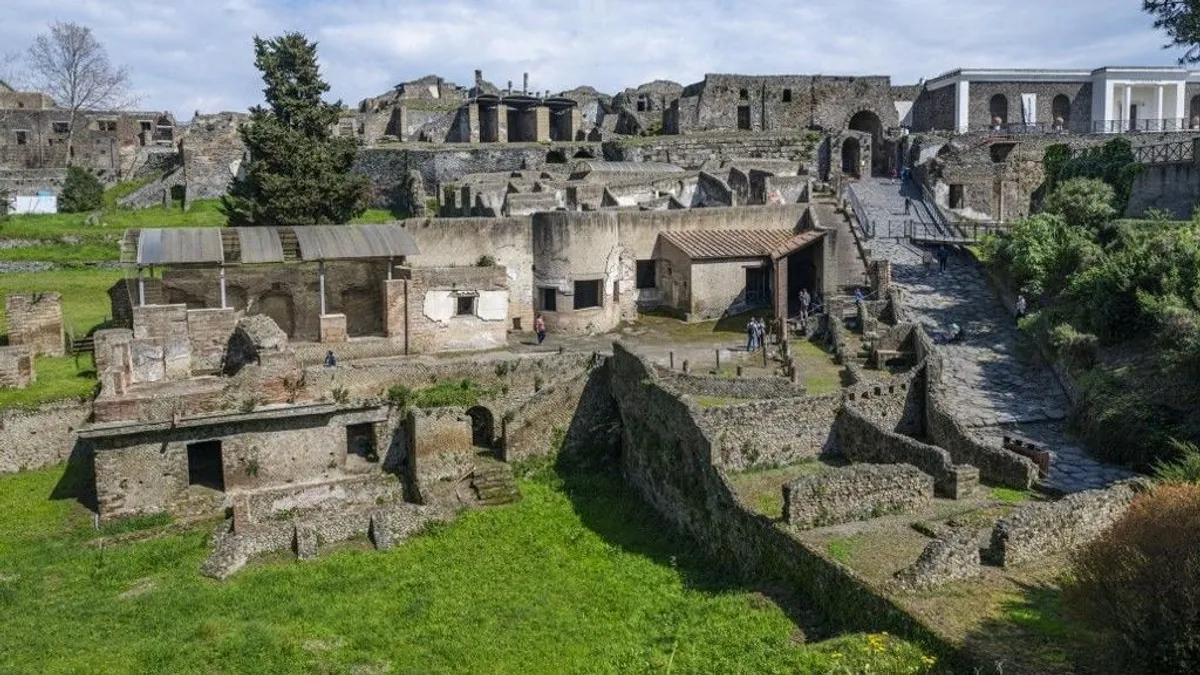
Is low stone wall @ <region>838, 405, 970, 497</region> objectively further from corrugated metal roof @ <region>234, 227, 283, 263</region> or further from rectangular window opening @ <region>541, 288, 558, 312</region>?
corrugated metal roof @ <region>234, 227, 283, 263</region>

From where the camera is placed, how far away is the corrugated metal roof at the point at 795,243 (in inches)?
1139

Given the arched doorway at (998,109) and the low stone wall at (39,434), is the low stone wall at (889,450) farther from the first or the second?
the arched doorway at (998,109)

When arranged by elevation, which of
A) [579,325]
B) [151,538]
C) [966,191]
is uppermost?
[966,191]

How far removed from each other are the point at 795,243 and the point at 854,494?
1543 cm

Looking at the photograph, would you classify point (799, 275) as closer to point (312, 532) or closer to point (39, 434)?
point (312, 532)

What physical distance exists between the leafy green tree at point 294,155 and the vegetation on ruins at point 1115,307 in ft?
65.3

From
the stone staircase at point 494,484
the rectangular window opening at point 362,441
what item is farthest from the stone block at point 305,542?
the rectangular window opening at point 362,441

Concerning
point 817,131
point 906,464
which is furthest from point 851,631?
point 817,131

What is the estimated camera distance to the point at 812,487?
1495 centimetres

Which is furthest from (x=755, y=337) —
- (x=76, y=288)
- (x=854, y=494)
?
(x=76, y=288)

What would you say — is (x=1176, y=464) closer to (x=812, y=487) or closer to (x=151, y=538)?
(x=812, y=487)

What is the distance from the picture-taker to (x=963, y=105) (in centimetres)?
4725

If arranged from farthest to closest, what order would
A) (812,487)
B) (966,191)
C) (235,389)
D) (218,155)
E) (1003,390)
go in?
1. (218,155)
2. (966,191)
3. (1003,390)
4. (235,389)
5. (812,487)

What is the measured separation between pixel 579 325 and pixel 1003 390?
437 inches
